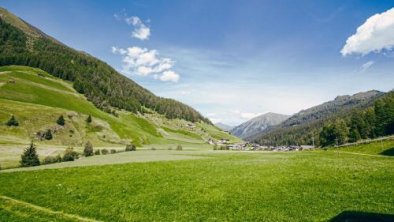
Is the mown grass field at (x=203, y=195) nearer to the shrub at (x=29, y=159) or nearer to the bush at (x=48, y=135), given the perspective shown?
the shrub at (x=29, y=159)

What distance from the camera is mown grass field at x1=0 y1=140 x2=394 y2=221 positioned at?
21.6m

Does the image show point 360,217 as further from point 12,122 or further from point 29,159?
point 12,122

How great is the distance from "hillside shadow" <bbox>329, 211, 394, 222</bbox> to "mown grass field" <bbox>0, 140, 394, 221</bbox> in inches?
18.9

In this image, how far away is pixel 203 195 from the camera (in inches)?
1037

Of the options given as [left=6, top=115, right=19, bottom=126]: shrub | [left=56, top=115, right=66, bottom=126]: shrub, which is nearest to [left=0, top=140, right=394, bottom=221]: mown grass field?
[left=6, top=115, right=19, bottom=126]: shrub

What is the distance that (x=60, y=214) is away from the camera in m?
22.6

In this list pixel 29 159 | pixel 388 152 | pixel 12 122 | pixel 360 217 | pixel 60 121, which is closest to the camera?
pixel 360 217

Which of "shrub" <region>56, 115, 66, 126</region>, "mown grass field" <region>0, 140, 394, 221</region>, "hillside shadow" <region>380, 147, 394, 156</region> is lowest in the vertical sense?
"mown grass field" <region>0, 140, 394, 221</region>

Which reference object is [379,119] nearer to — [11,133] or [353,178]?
[353,178]

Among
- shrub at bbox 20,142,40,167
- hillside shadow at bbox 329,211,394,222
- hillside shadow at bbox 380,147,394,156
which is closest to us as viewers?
hillside shadow at bbox 329,211,394,222

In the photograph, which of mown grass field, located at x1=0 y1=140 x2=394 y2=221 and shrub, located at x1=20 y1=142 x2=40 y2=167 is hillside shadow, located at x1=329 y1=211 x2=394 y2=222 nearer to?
mown grass field, located at x1=0 y1=140 x2=394 y2=221

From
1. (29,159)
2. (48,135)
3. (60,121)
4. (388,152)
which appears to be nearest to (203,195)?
(29,159)

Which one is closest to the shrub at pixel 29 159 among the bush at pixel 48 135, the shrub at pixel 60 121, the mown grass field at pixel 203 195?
the mown grass field at pixel 203 195

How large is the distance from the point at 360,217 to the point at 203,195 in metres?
12.4
